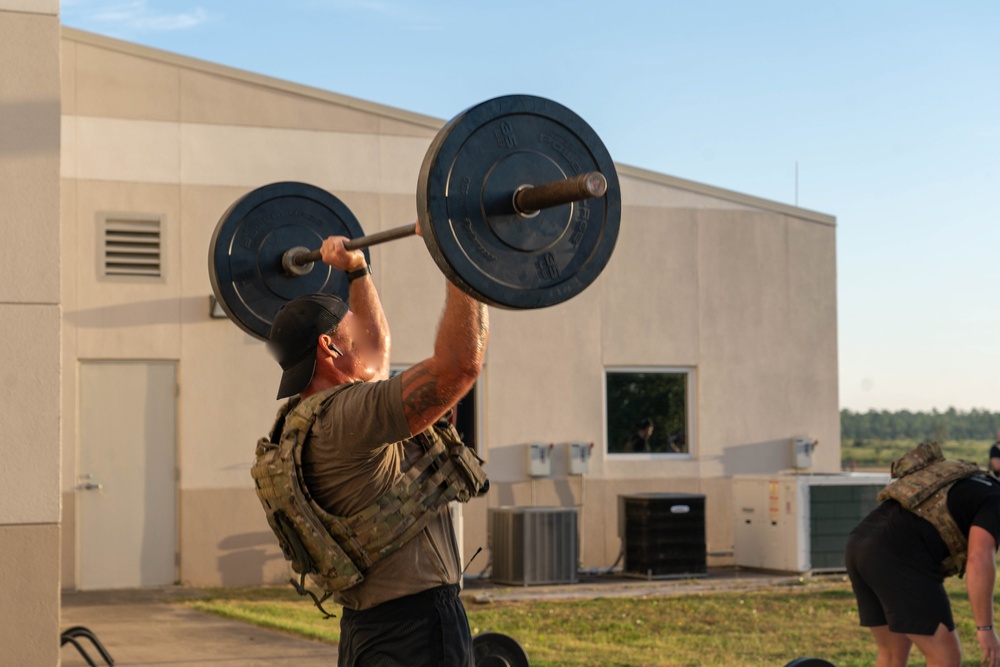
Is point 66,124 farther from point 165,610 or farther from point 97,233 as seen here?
point 165,610

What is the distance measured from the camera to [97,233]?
48.6 ft

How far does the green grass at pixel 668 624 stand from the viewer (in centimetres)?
1031

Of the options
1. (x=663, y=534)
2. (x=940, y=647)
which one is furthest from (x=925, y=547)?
(x=663, y=534)

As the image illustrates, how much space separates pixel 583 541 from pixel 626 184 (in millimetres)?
4810

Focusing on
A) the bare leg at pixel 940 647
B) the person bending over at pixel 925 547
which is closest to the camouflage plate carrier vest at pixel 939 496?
the person bending over at pixel 925 547

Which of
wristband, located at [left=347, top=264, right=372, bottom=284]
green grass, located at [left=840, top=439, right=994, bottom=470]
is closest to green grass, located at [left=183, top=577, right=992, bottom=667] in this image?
wristband, located at [left=347, top=264, right=372, bottom=284]

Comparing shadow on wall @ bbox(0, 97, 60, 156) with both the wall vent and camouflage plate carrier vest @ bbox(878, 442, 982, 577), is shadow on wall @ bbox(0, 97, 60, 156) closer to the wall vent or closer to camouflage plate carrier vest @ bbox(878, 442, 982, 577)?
camouflage plate carrier vest @ bbox(878, 442, 982, 577)

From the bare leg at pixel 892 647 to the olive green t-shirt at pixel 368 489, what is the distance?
274 cm

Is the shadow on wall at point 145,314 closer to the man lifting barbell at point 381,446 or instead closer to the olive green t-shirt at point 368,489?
the man lifting barbell at point 381,446

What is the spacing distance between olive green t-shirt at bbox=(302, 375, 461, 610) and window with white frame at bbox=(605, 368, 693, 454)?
→ 13109 millimetres

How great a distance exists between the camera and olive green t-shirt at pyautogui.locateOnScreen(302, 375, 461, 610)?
3.75 metres

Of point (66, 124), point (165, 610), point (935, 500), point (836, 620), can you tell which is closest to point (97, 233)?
point (66, 124)

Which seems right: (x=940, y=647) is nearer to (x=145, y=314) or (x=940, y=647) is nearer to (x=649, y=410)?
(x=145, y=314)

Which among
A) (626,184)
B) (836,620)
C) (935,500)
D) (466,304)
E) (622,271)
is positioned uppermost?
(626,184)
